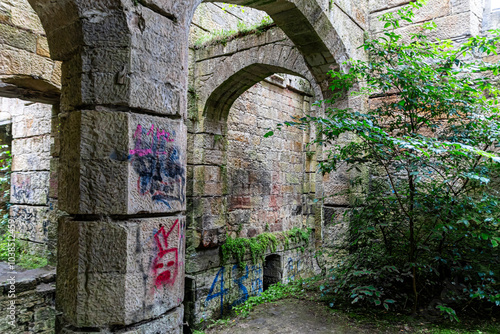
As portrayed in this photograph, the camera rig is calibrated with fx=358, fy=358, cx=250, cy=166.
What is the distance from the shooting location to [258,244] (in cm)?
711

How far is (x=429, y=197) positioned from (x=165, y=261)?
2869mm

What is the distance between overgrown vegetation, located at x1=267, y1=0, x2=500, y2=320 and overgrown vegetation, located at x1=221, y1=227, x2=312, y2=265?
255cm

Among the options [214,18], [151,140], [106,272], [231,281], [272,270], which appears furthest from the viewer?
[272,270]

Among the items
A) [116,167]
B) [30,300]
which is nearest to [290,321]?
[30,300]

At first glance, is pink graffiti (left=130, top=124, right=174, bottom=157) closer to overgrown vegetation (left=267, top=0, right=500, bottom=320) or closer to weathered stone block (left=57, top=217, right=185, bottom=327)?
weathered stone block (left=57, top=217, right=185, bottom=327)

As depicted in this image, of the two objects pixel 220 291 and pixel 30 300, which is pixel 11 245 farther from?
pixel 220 291

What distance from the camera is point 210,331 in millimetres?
5402

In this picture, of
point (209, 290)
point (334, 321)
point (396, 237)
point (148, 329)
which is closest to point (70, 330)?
point (148, 329)

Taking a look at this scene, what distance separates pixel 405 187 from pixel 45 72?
14.5ft

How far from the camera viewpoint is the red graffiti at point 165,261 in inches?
74.7

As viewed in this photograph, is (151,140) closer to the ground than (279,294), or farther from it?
farther from it

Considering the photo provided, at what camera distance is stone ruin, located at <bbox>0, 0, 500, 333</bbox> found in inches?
69.6

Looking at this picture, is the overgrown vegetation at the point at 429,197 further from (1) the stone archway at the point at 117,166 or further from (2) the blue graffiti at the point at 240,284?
(2) the blue graffiti at the point at 240,284

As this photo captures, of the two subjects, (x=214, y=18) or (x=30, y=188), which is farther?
(x=214, y=18)
